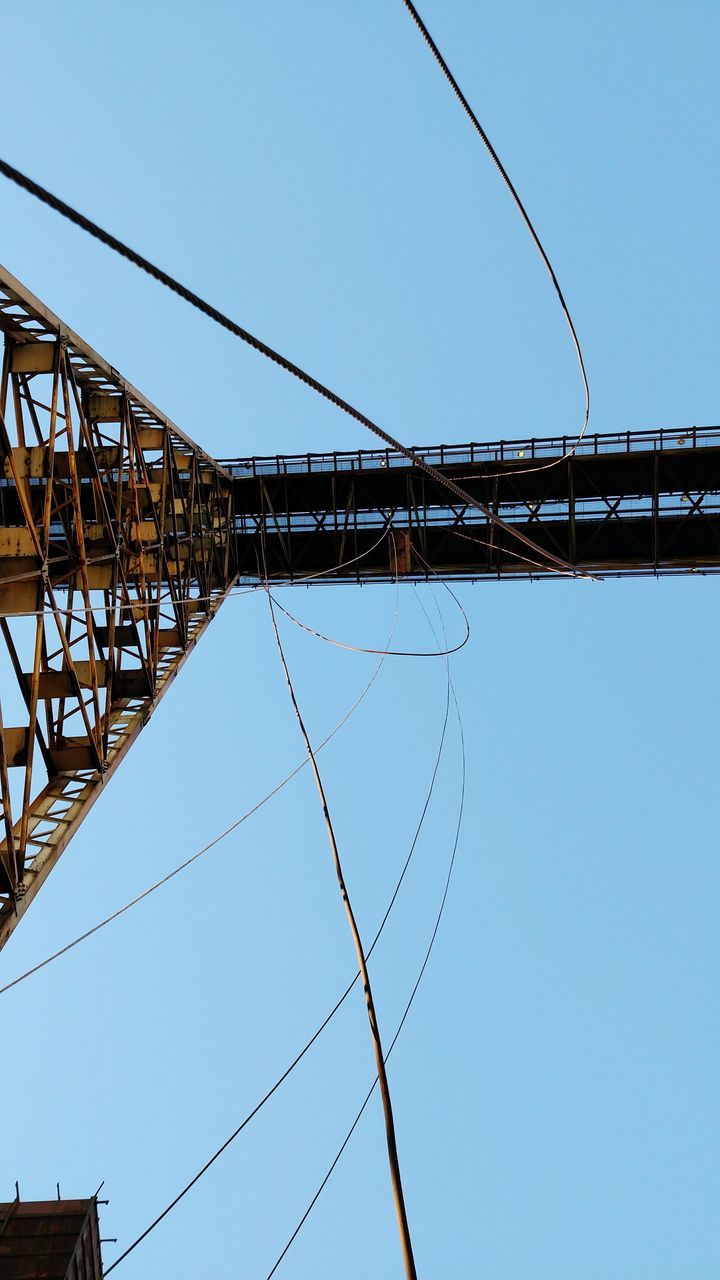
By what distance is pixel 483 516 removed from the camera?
71.4 feet

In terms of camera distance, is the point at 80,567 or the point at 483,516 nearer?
the point at 80,567

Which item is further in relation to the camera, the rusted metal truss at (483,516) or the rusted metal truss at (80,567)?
the rusted metal truss at (483,516)

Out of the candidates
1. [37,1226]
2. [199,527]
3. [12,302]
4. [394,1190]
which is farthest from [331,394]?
[37,1226]

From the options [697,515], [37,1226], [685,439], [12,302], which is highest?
[12,302]

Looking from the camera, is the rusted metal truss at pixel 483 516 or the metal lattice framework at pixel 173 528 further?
the rusted metal truss at pixel 483 516

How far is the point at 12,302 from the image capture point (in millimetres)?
10906

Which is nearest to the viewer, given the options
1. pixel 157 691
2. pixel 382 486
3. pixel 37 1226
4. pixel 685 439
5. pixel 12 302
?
pixel 12 302

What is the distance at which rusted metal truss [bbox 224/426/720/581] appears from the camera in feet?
69.2

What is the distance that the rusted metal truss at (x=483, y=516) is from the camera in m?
21.1

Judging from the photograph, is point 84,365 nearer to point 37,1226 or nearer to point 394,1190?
point 394,1190

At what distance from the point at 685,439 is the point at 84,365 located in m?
13.5

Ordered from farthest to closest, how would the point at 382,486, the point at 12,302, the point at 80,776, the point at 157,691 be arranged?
the point at 382,486
the point at 157,691
the point at 80,776
the point at 12,302

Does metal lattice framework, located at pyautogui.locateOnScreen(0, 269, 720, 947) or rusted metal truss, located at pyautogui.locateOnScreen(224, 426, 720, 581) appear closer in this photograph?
metal lattice framework, located at pyautogui.locateOnScreen(0, 269, 720, 947)

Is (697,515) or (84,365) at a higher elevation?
(84,365)
